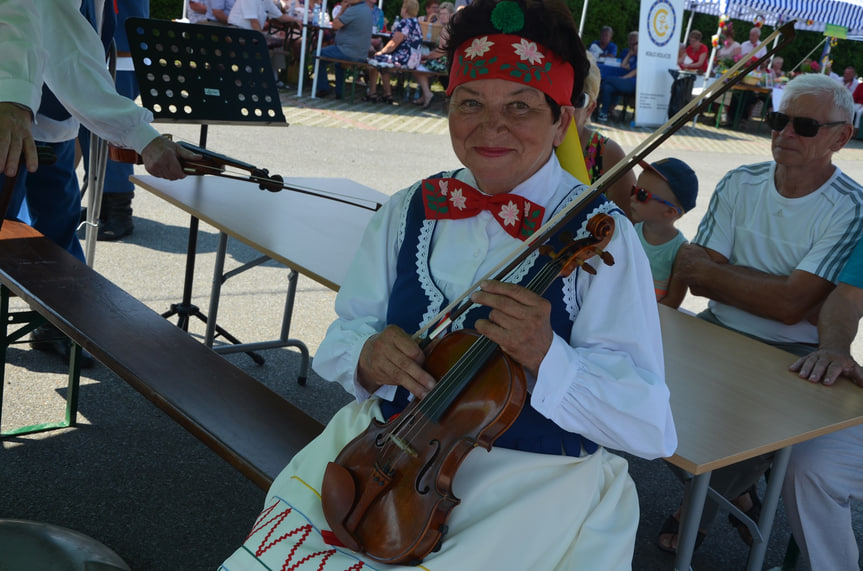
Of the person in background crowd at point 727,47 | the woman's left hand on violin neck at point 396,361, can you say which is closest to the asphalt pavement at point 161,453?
the woman's left hand on violin neck at point 396,361

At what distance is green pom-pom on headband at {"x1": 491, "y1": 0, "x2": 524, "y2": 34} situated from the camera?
1698mm

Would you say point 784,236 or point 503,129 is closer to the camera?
point 503,129

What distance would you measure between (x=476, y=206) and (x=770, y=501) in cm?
125

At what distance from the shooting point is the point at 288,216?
3248 millimetres

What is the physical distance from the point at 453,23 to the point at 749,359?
1300 mm

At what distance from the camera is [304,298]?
4836 millimetres

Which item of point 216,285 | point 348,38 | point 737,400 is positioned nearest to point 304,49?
point 348,38

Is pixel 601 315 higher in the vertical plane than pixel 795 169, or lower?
lower

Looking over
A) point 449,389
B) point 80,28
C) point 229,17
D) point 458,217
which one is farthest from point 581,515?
point 229,17

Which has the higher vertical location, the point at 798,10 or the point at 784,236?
the point at 798,10

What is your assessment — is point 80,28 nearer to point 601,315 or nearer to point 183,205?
point 183,205

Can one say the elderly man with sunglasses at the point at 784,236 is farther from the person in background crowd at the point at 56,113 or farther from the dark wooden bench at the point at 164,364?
the person in background crowd at the point at 56,113

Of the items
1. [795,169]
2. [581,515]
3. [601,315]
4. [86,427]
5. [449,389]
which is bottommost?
[86,427]

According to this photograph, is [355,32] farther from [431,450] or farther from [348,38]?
[431,450]
